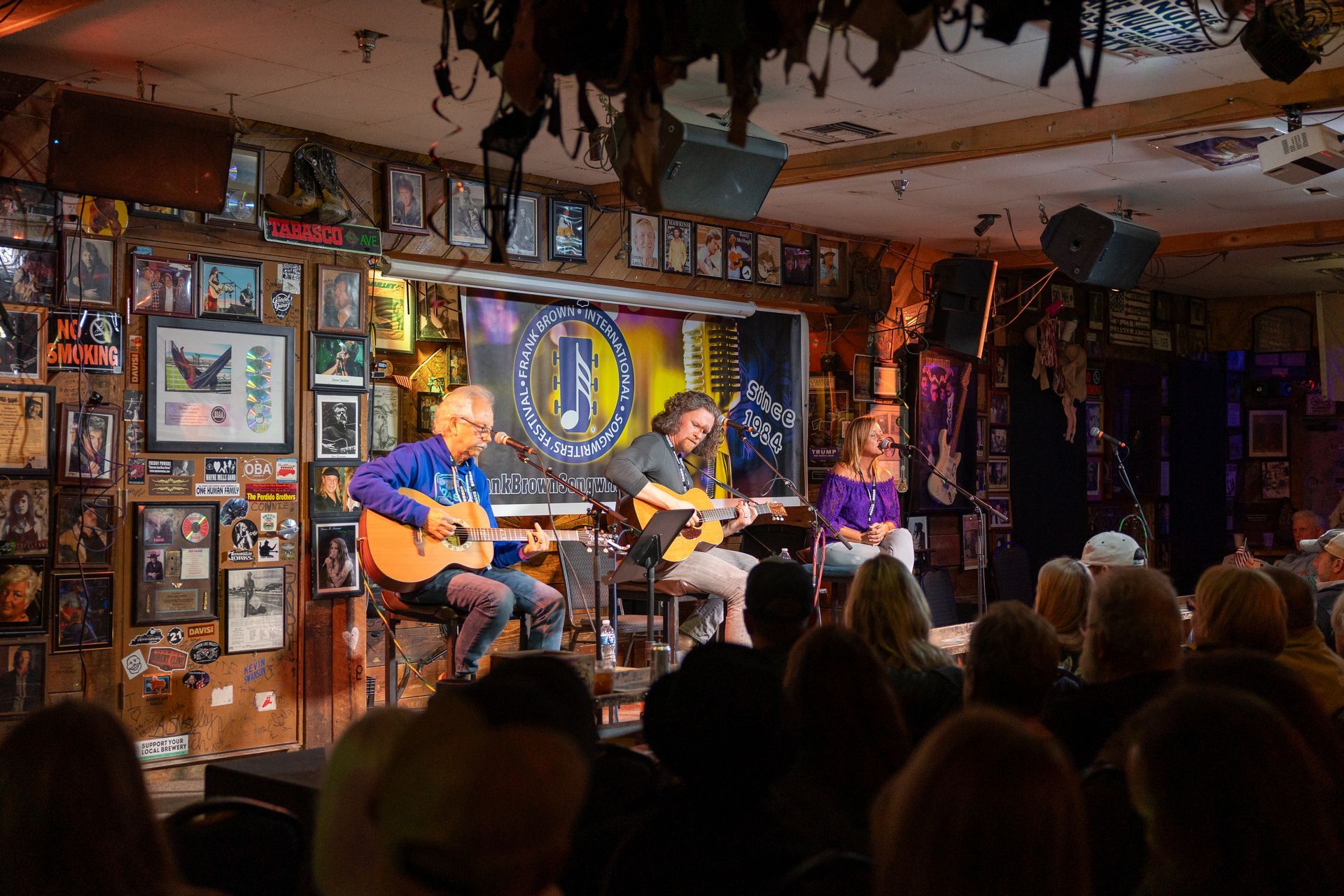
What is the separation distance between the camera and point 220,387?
590 centimetres

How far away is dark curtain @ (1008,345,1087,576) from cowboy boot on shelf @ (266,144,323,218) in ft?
20.3

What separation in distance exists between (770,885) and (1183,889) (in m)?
0.59

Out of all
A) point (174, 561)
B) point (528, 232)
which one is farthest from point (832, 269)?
point (174, 561)

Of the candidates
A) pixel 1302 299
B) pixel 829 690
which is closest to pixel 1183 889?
pixel 829 690

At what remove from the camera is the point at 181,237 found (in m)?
5.77

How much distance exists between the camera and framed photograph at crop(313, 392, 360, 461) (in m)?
6.24

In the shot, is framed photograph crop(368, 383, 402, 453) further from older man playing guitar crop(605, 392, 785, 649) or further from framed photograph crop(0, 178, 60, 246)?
framed photograph crop(0, 178, 60, 246)

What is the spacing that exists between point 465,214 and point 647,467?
1.65m

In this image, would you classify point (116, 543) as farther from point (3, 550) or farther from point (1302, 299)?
point (1302, 299)

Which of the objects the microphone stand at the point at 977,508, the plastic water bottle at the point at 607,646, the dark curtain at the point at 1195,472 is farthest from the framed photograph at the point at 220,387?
the dark curtain at the point at 1195,472

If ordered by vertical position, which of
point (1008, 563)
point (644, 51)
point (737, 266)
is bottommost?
point (1008, 563)

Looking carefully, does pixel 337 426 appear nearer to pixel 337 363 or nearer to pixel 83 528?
pixel 337 363

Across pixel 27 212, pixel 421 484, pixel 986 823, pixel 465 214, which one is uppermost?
pixel 465 214

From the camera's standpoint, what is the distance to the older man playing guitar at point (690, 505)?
6.70 m
